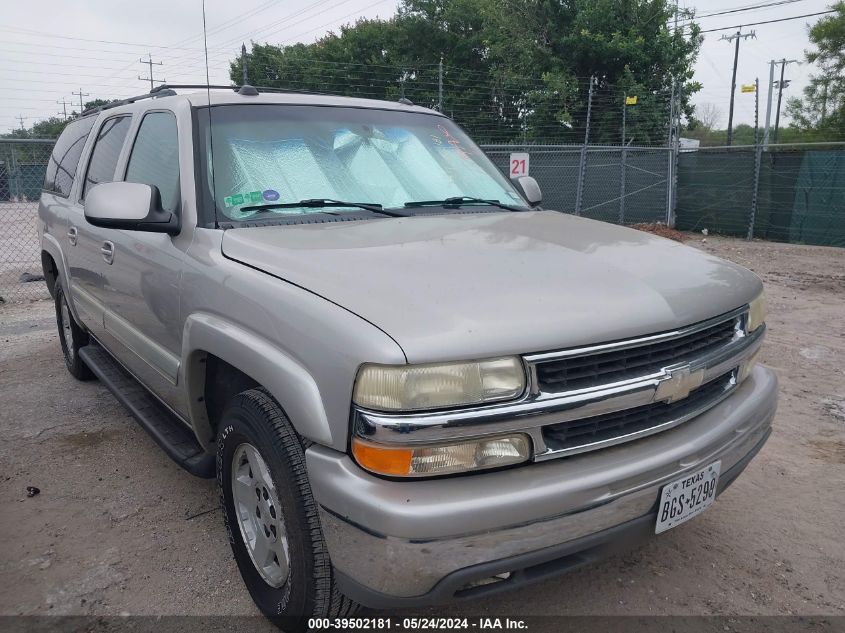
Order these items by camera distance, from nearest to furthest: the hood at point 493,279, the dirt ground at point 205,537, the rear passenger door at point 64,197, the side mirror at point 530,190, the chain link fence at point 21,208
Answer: the hood at point 493,279, the dirt ground at point 205,537, the side mirror at point 530,190, the rear passenger door at point 64,197, the chain link fence at point 21,208

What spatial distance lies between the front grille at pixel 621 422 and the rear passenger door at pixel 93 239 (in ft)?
8.64

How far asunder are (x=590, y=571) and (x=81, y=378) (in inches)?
159

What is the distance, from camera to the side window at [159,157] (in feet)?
9.57

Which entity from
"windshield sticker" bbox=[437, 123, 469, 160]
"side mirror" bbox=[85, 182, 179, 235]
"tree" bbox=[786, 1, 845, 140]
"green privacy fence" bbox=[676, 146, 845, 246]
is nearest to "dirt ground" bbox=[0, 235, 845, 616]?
"side mirror" bbox=[85, 182, 179, 235]

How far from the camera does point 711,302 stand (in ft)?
7.39

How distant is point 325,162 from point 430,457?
1.66 meters

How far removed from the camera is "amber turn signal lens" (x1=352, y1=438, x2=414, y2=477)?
1.75m

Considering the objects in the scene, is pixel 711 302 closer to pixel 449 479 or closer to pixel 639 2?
pixel 449 479

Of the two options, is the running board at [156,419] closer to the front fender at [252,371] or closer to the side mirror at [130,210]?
the front fender at [252,371]

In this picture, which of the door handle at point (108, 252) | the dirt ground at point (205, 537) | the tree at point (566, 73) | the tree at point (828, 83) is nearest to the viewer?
the dirt ground at point (205, 537)

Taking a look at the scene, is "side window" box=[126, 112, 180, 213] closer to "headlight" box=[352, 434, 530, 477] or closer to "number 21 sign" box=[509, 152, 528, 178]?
"headlight" box=[352, 434, 530, 477]

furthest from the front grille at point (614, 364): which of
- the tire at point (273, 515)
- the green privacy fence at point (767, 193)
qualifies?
the green privacy fence at point (767, 193)

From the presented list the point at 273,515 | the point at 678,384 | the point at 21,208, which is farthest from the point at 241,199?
the point at 21,208

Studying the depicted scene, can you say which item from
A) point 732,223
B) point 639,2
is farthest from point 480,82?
point 732,223
